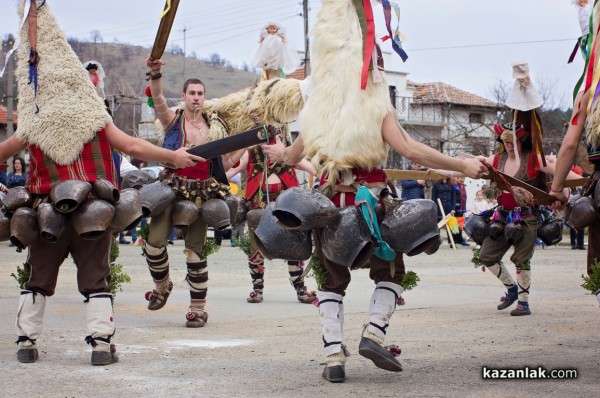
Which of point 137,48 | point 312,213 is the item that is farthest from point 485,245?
point 137,48

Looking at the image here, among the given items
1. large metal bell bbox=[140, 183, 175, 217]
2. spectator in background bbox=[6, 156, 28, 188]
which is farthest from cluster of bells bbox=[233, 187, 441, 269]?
spectator in background bbox=[6, 156, 28, 188]

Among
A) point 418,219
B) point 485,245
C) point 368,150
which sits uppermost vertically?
point 368,150

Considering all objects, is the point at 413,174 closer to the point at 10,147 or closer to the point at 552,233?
the point at 552,233

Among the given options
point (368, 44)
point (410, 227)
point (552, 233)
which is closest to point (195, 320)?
point (410, 227)

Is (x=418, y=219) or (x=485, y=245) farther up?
(x=418, y=219)

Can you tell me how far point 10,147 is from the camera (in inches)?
272

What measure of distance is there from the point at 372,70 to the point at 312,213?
1061 millimetres

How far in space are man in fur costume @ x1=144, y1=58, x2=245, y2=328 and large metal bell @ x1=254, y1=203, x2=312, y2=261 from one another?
2.50 meters

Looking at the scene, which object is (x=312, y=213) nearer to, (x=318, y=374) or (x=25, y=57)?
(x=318, y=374)

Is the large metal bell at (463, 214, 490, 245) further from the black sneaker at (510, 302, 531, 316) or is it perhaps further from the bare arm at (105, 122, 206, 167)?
the bare arm at (105, 122, 206, 167)

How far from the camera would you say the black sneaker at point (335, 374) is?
600 centimetres

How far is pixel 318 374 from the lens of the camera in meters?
6.26

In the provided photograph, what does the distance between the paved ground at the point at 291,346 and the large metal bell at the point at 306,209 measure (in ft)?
3.24

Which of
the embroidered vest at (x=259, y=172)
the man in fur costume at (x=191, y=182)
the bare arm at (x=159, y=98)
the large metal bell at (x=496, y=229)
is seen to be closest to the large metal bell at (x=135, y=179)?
the man in fur costume at (x=191, y=182)
